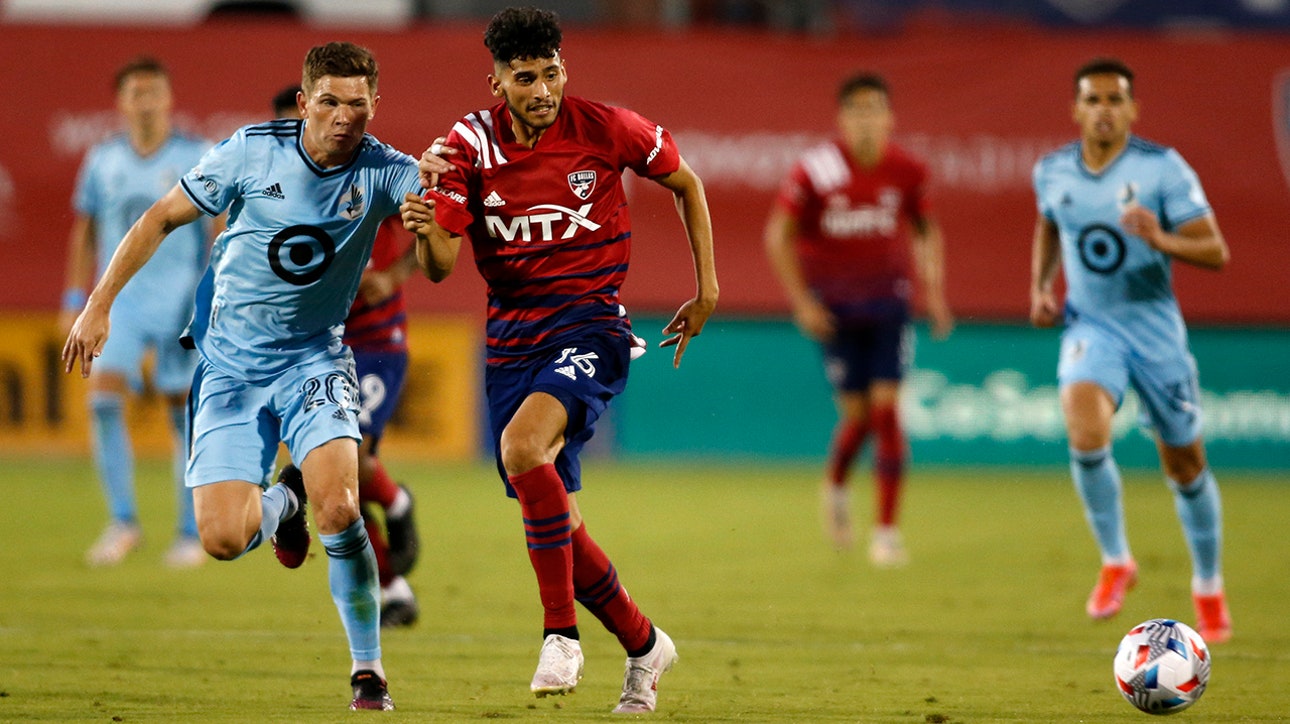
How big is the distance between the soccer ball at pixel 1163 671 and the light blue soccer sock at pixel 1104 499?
2109mm

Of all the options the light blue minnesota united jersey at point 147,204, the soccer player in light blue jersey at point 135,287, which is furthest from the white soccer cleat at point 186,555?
the light blue minnesota united jersey at point 147,204

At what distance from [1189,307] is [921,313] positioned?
2372 millimetres

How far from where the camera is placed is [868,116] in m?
10.6

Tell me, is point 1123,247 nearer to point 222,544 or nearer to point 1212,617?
point 1212,617

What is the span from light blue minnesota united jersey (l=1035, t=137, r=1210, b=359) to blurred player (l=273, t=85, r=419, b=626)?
296 cm

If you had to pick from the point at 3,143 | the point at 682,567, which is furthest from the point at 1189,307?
the point at 3,143

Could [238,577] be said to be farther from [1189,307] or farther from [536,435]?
[1189,307]

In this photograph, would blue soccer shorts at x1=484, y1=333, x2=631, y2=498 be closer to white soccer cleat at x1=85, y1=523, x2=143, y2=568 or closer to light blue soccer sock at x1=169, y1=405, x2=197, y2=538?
light blue soccer sock at x1=169, y1=405, x2=197, y2=538

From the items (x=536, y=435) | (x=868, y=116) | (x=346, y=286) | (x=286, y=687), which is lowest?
(x=286, y=687)

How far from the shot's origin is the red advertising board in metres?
15.2

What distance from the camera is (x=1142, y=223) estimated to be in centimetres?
680

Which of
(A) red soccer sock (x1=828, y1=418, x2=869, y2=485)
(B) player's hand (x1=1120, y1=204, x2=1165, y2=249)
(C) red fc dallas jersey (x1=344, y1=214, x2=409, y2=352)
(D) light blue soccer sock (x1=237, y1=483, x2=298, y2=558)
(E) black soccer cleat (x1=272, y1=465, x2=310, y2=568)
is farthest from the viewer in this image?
(A) red soccer sock (x1=828, y1=418, x2=869, y2=485)

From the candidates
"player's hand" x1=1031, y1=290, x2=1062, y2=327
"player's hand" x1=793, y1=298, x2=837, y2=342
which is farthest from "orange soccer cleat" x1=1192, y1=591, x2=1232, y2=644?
"player's hand" x1=793, y1=298, x2=837, y2=342

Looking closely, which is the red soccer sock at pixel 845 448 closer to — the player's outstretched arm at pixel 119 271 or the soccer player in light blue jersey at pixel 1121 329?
the soccer player in light blue jersey at pixel 1121 329
